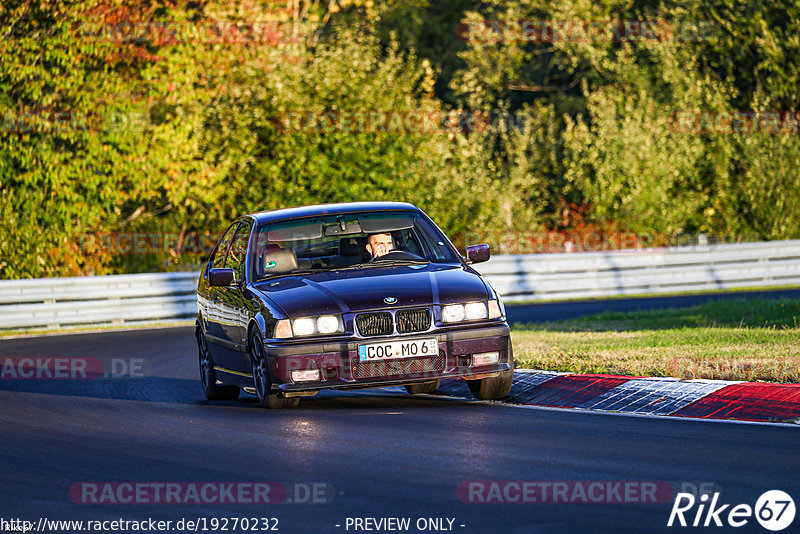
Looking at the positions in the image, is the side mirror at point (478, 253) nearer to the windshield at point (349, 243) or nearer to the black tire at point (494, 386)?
the windshield at point (349, 243)

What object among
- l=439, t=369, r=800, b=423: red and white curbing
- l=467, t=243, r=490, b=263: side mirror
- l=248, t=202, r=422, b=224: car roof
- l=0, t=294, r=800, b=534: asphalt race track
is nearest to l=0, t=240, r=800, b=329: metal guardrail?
l=0, t=294, r=800, b=534: asphalt race track

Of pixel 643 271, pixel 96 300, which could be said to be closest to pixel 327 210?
pixel 96 300

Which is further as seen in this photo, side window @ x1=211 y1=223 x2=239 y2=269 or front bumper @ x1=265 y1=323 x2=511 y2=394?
side window @ x1=211 y1=223 x2=239 y2=269

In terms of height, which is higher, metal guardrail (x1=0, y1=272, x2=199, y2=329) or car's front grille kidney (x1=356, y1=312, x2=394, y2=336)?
car's front grille kidney (x1=356, y1=312, x2=394, y2=336)

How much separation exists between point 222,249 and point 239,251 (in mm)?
954

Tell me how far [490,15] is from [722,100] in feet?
35.3

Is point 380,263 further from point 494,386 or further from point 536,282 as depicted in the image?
point 536,282

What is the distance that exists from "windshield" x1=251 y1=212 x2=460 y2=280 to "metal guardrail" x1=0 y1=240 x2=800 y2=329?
11.7 meters

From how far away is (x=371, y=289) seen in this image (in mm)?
10508

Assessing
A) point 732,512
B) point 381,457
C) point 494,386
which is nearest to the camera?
point 732,512

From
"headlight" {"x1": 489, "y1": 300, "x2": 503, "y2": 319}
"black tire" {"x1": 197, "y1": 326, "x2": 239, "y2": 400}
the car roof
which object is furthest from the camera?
"black tire" {"x1": 197, "y1": 326, "x2": 239, "y2": 400}

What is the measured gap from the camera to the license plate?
33.4 ft

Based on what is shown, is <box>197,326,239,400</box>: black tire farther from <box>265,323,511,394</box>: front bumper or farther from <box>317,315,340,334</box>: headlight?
<box>317,315,340,334</box>: headlight

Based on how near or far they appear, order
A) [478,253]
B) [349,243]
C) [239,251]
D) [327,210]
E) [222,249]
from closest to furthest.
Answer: [478,253] < [349,243] < [327,210] < [239,251] < [222,249]
